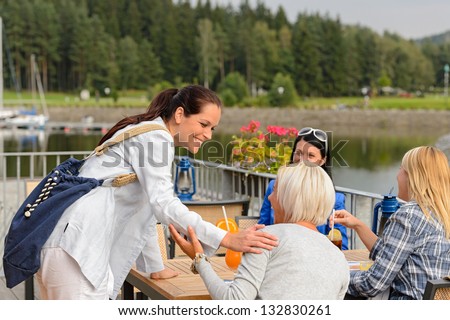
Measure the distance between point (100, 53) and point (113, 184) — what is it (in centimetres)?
9431

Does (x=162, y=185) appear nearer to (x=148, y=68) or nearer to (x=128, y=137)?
(x=128, y=137)

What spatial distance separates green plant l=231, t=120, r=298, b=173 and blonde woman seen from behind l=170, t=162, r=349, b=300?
429 centimetres

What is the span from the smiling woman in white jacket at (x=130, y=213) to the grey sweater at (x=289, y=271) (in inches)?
1.6

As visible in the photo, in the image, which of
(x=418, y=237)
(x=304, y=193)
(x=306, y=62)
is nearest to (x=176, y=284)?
(x=304, y=193)

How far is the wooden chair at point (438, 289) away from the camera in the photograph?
2188 mm

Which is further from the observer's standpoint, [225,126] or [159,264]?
[225,126]

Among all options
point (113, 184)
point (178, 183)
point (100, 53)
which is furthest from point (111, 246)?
point (100, 53)

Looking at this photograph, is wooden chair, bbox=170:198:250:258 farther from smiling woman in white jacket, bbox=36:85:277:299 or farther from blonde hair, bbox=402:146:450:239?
blonde hair, bbox=402:146:450:239

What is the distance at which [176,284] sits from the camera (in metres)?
2.48

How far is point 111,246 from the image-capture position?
238 cm

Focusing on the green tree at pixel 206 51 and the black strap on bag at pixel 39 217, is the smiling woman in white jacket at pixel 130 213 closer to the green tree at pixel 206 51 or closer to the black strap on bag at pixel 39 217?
the black strap on bag at pixel 39 217

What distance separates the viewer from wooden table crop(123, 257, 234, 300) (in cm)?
233

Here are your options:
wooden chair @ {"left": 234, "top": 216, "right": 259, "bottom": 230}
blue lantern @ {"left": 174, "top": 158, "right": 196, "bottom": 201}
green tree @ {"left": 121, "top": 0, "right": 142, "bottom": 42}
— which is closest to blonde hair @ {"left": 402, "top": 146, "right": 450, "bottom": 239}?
wooden chair @ {"left": 234, "top": 216, "right": 259, "bottom": 230}
